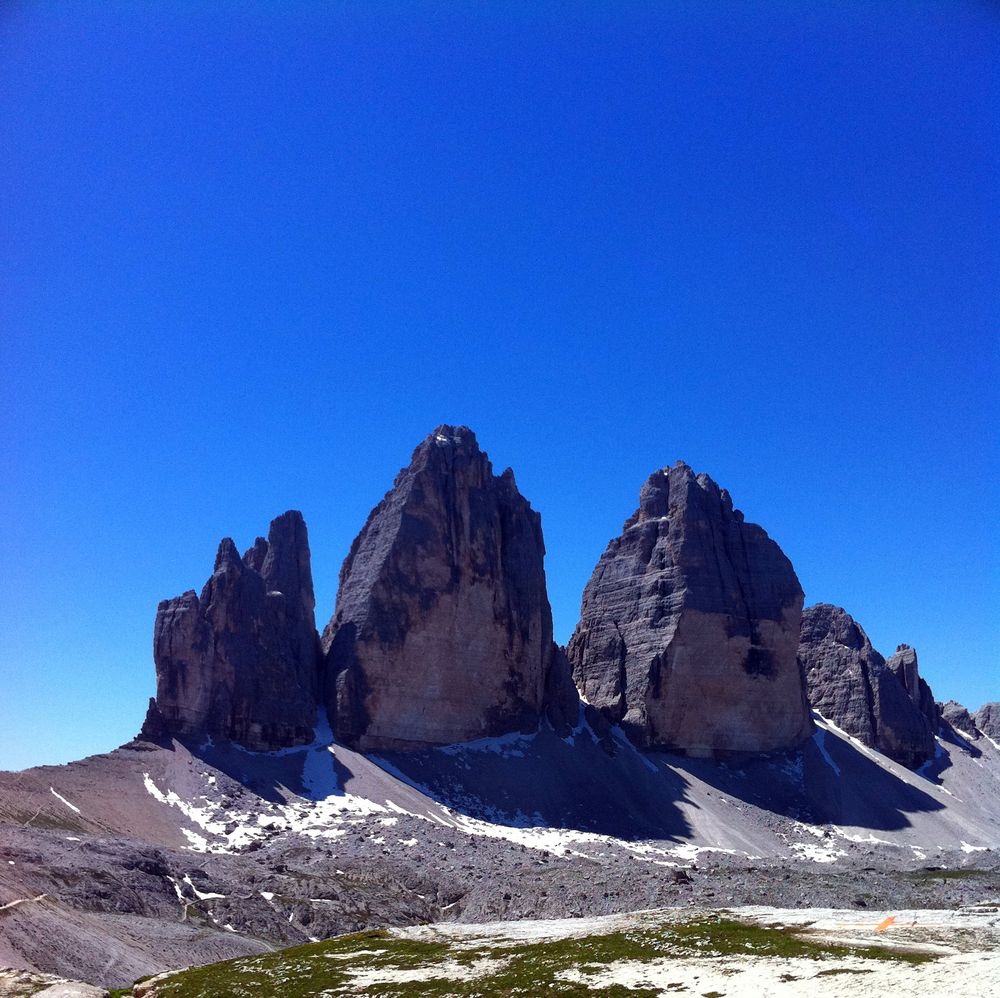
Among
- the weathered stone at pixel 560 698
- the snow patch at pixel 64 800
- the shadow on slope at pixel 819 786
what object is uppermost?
the weathered stone at pixel 560 698

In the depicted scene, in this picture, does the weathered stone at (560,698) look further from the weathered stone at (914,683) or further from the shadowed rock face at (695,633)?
the weathered stone at (914,683)

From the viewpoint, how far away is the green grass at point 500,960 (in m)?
28.4

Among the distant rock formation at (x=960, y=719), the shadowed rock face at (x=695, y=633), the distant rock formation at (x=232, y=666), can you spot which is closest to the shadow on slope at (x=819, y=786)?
the shadowed rock face at (x=695, y=633)

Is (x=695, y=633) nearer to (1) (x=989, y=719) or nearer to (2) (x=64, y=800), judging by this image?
(2) (x=64, y=800)

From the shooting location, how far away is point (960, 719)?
170875 mm

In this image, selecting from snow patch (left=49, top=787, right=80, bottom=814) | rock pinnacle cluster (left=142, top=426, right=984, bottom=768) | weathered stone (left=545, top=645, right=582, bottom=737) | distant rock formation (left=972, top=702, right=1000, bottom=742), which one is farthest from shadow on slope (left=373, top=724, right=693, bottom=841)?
distant rock formation (left=972, top=702, right=1000, bottom=742)

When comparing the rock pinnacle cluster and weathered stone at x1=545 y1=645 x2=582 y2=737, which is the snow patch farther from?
weathered stone at x1=545 y1=645 x2=582 y2=737

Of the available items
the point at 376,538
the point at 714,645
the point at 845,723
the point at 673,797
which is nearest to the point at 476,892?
the point at 673,797

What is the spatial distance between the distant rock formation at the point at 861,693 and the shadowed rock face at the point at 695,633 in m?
16.0

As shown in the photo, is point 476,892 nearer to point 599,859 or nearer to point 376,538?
point 599,859

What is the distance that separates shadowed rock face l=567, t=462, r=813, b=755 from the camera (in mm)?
117562

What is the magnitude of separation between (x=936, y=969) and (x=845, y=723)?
11937 centimetres

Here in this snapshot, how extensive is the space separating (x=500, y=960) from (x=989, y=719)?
581 ft

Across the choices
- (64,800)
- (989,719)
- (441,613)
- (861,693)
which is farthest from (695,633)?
(989,719)
